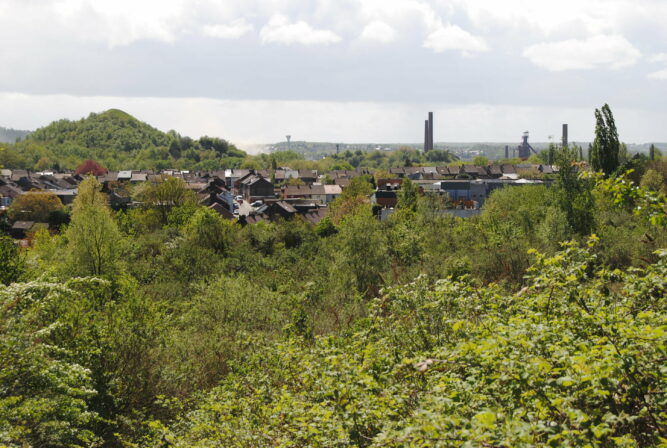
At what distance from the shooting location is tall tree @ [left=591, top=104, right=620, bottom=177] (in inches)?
1597

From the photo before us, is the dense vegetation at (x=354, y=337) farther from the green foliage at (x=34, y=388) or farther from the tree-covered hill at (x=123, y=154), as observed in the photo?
the tree-covered hill at (x=123, y=154)

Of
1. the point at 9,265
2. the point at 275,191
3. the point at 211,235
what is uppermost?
the point at 275,191

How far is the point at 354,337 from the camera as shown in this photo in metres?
11.3

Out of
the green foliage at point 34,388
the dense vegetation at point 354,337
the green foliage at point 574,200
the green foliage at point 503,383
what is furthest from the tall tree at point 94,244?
the green foliage at point 574,200

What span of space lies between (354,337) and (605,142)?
3571 cm

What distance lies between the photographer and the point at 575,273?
765 centimetres

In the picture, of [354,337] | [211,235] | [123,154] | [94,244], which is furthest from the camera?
[123,154]

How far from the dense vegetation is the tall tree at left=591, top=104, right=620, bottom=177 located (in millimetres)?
4089

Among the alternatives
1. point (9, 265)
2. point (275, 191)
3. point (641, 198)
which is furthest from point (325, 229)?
point (275, 191)

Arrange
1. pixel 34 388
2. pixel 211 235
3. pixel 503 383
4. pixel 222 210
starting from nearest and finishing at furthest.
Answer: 1. pixel 503 383
2. pixel 34 388
3. pixel 211 235
4. pixel 222 210

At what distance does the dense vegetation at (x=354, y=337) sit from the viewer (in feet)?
17.4

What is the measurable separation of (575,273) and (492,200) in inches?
1655

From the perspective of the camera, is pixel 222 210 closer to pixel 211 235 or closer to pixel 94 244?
pixel 211 235

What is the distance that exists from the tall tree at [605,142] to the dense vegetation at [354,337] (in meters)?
4.09
